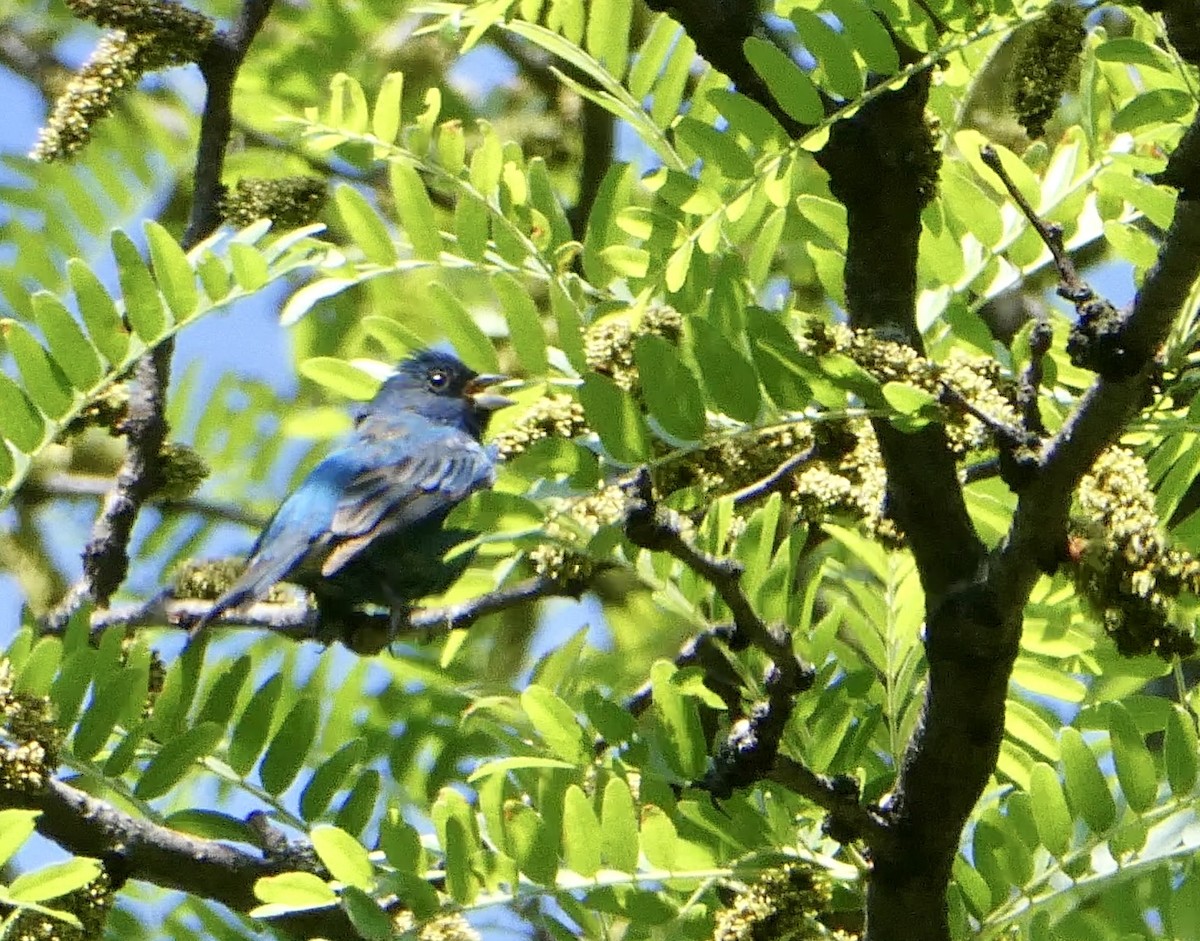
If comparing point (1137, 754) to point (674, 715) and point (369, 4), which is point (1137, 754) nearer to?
point (674, 715)

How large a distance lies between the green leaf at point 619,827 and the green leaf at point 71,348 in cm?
108

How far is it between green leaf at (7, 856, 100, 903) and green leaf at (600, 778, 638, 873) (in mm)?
611

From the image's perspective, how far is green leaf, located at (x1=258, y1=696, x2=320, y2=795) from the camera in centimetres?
276

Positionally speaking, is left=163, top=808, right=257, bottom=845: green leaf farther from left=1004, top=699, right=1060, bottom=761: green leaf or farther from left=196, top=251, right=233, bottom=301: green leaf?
left=1004, top=699, right=1060, bottom=761: green leaf

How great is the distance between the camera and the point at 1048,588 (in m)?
2.56

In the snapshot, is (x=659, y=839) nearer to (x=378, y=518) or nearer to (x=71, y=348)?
(x=71, y=348)

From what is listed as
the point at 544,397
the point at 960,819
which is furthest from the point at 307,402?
the point at 960,819

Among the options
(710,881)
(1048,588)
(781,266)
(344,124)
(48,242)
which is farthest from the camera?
(781,266)

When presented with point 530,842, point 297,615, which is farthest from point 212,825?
point 297,615

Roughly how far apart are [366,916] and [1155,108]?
1285mm

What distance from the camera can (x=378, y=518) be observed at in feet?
16.1

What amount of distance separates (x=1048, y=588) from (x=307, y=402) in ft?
9.27

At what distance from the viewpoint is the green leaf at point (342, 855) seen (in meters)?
2.23

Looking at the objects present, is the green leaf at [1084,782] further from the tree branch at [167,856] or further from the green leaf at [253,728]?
the green leaf at [253,728]
